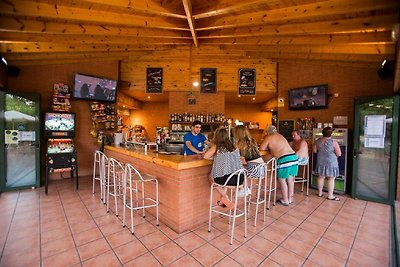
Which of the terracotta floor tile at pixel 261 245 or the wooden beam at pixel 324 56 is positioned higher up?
the wooden beam at pixel 324 56

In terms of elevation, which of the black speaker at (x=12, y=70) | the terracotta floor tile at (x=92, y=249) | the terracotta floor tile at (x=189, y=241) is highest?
the black speaker at (x=12, y=70)

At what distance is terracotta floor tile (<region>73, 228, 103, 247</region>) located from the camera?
2.62 m

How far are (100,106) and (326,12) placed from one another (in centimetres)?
583

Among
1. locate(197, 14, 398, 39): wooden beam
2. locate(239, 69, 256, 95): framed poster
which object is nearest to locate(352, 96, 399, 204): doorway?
locate(197, 14, 398, 39): wooden beam

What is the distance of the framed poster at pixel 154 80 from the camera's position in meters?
6.61

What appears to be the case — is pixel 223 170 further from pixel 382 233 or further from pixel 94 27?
pixel 94 27

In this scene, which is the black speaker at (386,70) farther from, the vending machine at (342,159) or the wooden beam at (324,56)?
the vending machine at (342,159)

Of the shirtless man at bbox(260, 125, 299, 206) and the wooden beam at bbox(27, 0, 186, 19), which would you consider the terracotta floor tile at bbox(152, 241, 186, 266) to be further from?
the wooden beam at bbox(27, 0, 186, 19)

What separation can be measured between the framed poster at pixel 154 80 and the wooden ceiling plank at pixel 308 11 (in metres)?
2.80

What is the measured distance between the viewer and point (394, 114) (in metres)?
4.16

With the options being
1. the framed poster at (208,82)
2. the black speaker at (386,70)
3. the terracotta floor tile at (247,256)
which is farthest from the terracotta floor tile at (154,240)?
the black speaker at (386,70)

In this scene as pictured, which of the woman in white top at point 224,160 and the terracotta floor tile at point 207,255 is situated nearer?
the terracotta floor tile at point 207,255

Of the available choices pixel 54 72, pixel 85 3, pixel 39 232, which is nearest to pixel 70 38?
pixel 85 3

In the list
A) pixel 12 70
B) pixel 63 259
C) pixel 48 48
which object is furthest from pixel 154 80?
pixel 63 259
